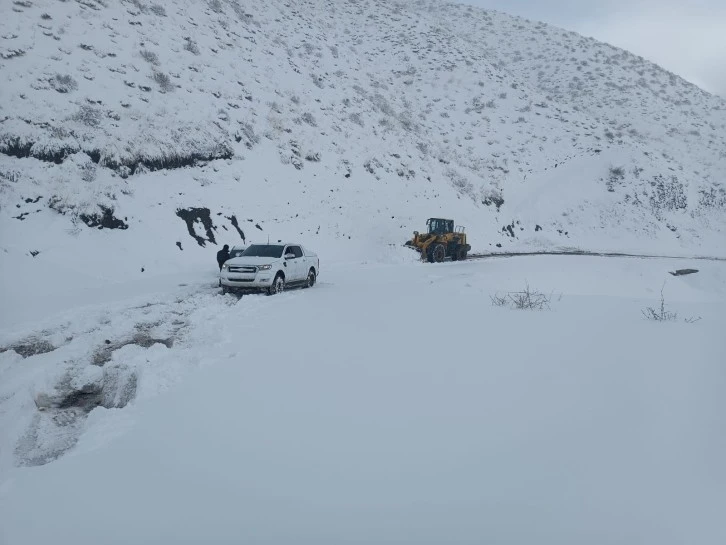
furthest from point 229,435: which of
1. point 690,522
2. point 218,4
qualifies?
point 218,4

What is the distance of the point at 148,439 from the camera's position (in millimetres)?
4941

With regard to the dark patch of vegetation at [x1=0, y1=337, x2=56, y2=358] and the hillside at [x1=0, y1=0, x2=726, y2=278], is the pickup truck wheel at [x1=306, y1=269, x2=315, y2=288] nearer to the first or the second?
the hillside at [x1=0, y1=0, x2=726, y2=278]

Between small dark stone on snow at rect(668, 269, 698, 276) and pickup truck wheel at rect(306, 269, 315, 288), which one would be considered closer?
pickup truck wheel at rect(306, 269, 315, 288)

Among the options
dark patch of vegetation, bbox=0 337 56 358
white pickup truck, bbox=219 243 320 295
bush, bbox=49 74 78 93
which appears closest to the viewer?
dark patch of vegetation, bbox=0 337 56 358

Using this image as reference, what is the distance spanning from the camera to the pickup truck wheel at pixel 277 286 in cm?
1501

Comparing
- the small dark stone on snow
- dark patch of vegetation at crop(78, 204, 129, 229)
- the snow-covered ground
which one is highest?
dark patch of vegetation at crop(78, 204, 129, 229)

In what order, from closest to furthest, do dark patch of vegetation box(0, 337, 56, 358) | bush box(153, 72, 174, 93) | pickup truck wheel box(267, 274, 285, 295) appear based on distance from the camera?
dark patch of vegetation box(0, 337, 56, 358)
pickup truck wheel box(267, 274, 285, 295)
bush box(153, 72, 174, 93)

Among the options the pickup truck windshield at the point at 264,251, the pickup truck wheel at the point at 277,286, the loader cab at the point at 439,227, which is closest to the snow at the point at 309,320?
the pickup truck wheel at the point at 277,286

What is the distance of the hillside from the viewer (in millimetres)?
18766

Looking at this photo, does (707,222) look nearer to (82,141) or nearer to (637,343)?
(637,343)

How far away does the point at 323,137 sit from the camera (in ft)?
105

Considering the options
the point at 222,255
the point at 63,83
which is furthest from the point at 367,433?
the point at 63,83

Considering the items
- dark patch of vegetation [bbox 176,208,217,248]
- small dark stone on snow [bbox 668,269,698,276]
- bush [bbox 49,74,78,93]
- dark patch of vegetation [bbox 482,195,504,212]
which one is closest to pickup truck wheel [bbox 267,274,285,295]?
dark patch of vegetation [bbox 176,208,217,248]

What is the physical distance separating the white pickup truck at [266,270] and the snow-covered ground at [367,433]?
14.8ft
